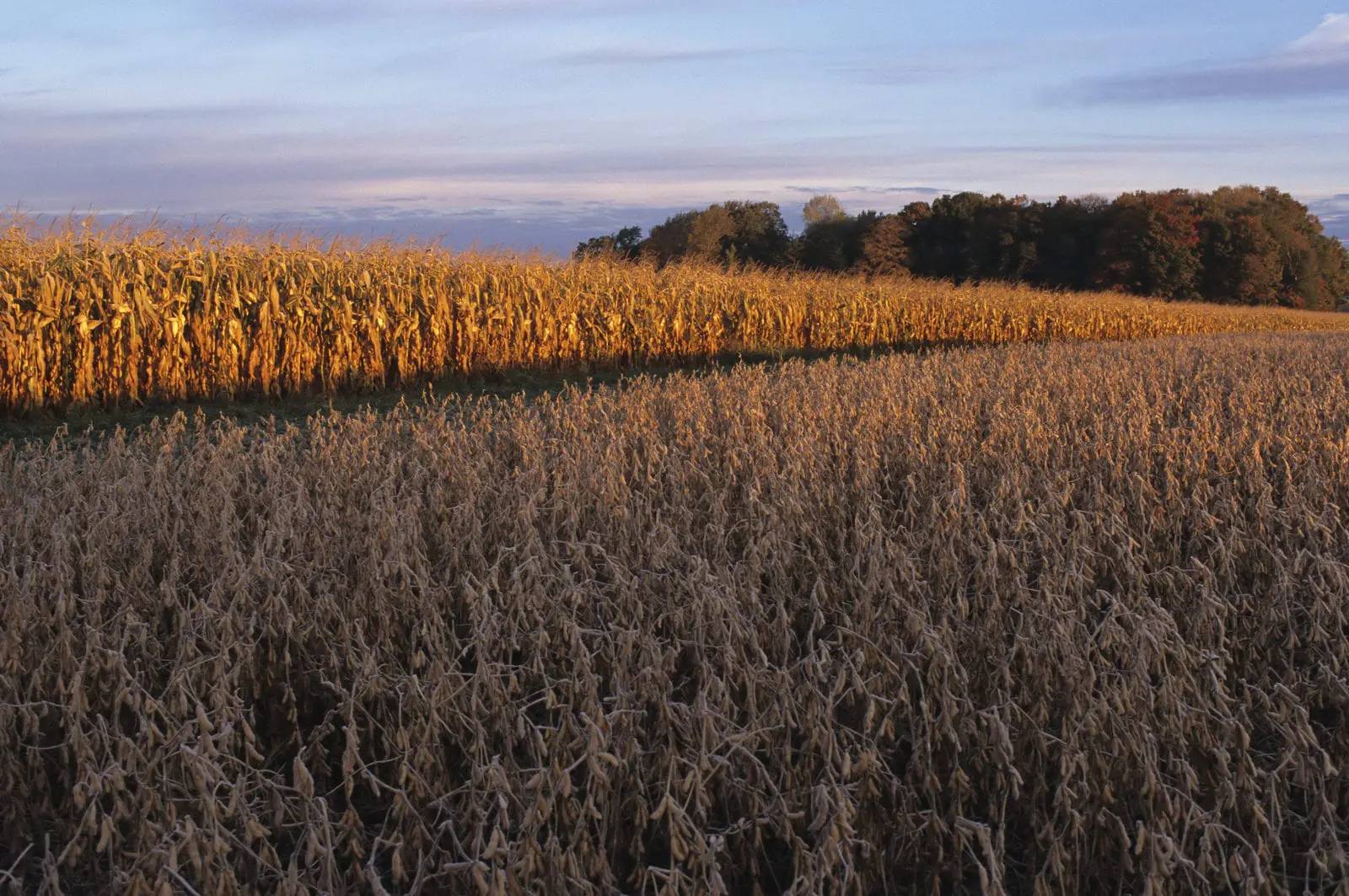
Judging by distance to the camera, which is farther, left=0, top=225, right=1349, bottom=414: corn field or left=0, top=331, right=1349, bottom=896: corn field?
left=0, top=225, right=1349, bottom=414: corn field

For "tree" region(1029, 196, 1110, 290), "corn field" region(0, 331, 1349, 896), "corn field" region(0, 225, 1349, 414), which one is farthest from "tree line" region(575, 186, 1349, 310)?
"corn field" region(0, 331, 1349, 896)

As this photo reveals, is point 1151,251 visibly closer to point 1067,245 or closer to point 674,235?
point 1067,245

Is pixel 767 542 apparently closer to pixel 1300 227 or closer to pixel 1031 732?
pixel 1031 732

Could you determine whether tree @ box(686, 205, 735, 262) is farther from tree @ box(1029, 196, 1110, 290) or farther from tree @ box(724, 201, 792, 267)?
tree @ box(1029, 196, 1110, 290)

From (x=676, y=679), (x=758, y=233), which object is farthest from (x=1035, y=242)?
(x=676, y=679)

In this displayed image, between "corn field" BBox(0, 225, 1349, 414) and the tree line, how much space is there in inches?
1029

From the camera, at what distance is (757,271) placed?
1967cm

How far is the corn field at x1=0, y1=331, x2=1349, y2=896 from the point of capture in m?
2.21

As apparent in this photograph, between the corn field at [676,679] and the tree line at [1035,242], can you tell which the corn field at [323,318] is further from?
the tree line at [1035,242]

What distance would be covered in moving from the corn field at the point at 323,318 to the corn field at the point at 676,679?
14.7ft

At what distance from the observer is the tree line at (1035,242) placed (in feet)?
140

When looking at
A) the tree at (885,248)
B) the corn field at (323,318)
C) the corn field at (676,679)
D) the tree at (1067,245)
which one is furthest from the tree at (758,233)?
the corn field at (676,679)

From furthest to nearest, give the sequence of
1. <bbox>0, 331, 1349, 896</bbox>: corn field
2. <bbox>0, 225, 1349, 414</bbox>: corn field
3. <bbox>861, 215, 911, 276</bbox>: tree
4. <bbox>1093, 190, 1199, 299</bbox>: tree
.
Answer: <bbox>1093, 190, 1199, 299</bbox>: tree, <bbox>861, 215, 911, 276</bbox>: tree, <bbox>0, 225, 1349, 414</bbox>: corn field, <bbox>0, 331, 1349, 896</bbox>: corn field

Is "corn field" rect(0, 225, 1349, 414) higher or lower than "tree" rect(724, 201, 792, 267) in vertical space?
lower
